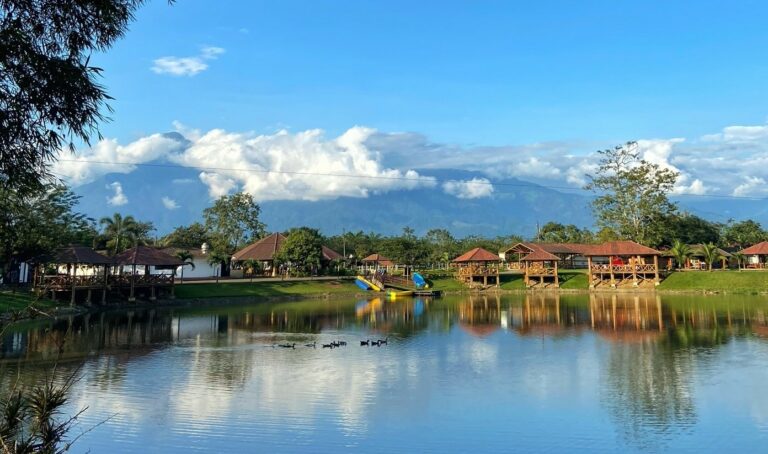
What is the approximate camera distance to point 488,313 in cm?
3909

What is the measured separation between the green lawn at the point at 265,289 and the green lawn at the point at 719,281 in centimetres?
3039

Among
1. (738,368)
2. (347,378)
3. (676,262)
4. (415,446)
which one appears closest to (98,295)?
(347,378)

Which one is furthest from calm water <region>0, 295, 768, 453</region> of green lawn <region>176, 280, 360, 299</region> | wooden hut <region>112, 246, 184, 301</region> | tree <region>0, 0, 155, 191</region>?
green lawn <region>176, 280, 360, 299</region>

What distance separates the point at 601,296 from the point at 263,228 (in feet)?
152

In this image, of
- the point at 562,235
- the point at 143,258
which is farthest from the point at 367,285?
the point at 562,235

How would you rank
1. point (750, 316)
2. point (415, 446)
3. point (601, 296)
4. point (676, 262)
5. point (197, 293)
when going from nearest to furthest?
point (415, 446) → point (750, 316) → point (197, 293) → point (601, 296) → point (676, 262)

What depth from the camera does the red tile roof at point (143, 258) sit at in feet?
144

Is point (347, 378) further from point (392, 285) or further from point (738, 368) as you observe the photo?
Answer: point (392, 285)

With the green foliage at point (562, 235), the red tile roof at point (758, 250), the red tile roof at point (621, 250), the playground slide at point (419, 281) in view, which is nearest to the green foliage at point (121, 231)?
the playground slide at point (419, 281)

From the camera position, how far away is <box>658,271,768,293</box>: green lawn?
50062 millimetres

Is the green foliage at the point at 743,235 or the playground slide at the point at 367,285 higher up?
the green foliage at the point at 743,235

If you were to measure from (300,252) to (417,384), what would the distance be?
1728 inches

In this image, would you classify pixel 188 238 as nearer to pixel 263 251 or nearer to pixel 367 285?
pixel 263 251

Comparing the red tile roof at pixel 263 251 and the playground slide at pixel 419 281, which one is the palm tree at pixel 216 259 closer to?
the red tile roof at pixel 263 251
